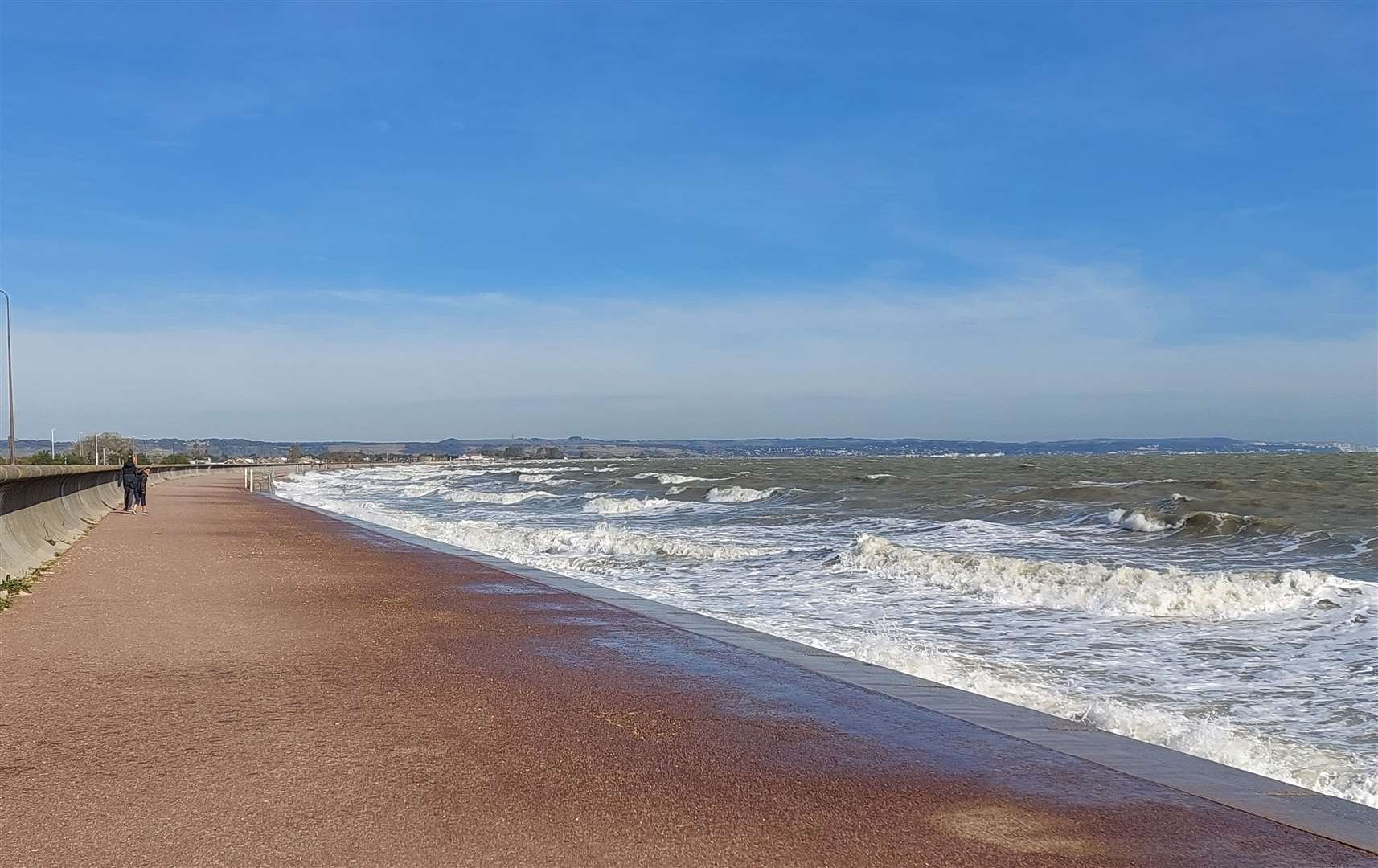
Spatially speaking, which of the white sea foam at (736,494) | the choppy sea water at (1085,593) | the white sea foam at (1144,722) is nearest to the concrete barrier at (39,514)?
the choppy sea water at (1085,593)

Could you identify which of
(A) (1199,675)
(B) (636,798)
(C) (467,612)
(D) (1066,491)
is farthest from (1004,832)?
(D) (1066,491)

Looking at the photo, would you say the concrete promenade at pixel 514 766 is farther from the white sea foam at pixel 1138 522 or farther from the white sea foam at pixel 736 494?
the white sea foam at pixel 736 494

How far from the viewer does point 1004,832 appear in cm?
420

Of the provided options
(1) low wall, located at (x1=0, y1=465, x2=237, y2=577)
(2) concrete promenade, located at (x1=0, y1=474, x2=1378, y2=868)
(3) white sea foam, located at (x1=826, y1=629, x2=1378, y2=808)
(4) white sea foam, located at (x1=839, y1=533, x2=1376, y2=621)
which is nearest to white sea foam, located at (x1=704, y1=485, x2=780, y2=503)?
(1) low wall, located at (x1=0, y1=465, x2=237, y2=577)

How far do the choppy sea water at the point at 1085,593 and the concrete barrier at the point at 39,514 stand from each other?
6.70 meters

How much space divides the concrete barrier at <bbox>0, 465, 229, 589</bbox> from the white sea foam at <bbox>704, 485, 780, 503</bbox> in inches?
841

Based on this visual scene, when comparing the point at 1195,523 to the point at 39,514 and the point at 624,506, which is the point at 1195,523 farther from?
the point at 39,514

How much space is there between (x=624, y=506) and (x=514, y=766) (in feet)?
104

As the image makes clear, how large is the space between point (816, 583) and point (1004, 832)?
1033 centimetres

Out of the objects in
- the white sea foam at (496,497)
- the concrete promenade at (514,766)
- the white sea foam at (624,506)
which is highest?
the concrete promenade at (514,766)

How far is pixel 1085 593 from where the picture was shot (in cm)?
1338

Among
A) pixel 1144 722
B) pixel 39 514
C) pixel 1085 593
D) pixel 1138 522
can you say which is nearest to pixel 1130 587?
pixel 1085 593

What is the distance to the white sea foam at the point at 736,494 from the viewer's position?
131 ft

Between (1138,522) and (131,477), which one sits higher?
(131,477)
